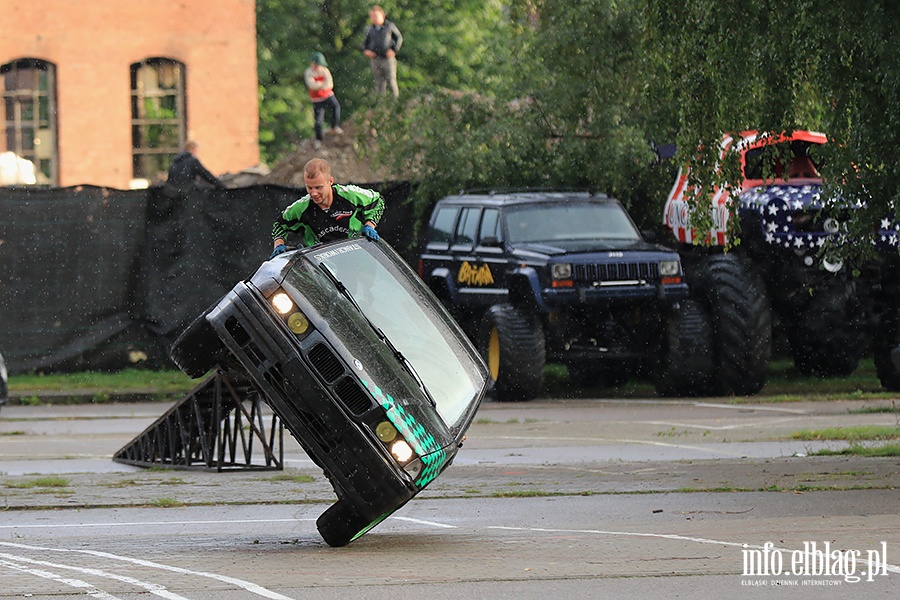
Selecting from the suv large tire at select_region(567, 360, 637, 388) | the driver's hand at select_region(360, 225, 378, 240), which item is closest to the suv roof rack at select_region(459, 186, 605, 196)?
the suv large tire at select_region(567, 360, 637, 388)

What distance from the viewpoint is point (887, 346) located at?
2080cm

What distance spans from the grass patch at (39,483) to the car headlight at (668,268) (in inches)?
350

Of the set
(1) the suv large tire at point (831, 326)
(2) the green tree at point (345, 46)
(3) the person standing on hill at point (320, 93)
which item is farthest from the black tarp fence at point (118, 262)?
(2) the green tree at point (345, 46)

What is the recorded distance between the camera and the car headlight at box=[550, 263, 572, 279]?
64.7 feet

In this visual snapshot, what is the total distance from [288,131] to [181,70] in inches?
653

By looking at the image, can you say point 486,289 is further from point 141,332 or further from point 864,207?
point 864,207

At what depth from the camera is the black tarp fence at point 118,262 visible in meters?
23.7

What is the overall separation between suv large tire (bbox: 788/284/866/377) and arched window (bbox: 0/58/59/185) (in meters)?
18.7

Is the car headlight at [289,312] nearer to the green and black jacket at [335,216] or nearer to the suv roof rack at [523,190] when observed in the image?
the green and black jacket at [335,216]

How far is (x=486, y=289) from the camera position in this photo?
20.9m

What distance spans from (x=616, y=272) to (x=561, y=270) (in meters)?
0.62

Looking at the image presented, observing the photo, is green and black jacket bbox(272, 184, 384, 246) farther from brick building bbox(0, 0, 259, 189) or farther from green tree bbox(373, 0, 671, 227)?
brick building bbox(0, 0, 259, 189)

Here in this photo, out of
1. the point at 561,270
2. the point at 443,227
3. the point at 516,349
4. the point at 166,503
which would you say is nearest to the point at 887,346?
the point at 561,270

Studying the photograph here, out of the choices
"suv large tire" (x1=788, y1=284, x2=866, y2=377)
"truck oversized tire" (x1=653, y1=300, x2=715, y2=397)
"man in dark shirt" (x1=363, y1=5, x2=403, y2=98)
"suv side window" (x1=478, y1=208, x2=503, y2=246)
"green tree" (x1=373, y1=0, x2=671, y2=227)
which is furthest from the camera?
"man in dark shirt" (x1=363, y1=5, x2=403, y2=98)
